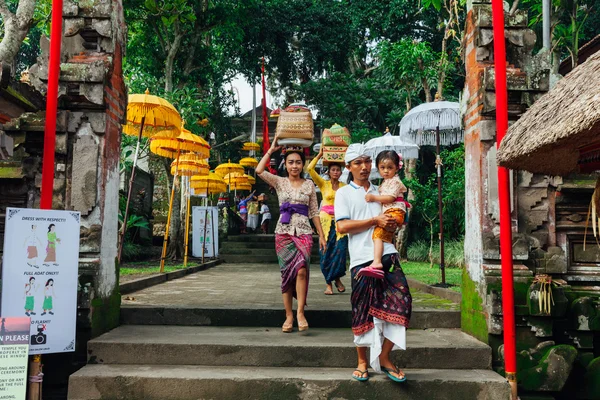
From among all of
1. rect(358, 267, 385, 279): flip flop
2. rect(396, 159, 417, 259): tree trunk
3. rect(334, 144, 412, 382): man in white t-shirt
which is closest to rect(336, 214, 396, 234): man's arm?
rect(334, 144, 412, 382): man in white t-shirt

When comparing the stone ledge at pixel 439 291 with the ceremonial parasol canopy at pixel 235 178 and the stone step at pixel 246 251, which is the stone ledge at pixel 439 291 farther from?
the ceremonial parasol canopy at pixel 235 178

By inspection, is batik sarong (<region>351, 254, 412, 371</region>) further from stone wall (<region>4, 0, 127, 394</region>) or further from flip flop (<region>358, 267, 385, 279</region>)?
stone wall (<region>4, 0, 127, 394</region>)

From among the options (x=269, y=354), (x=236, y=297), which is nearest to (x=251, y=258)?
(x=236, y=297)

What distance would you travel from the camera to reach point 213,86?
19812 mm

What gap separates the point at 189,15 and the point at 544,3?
791 cm

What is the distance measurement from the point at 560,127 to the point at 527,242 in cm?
158

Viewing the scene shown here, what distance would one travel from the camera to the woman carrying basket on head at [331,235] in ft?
21.0

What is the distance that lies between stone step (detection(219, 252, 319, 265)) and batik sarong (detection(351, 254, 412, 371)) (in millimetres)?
10633

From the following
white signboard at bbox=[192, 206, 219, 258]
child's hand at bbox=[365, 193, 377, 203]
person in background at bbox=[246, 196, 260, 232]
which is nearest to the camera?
child's hand at bbox=[365, 193, 377, 203]

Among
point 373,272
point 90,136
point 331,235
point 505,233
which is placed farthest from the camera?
point 331,235

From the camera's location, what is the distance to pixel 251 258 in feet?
48.7

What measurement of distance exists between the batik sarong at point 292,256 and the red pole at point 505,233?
1.81m

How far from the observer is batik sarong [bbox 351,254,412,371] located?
3.67 metres

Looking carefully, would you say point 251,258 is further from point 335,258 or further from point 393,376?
point 393,376
